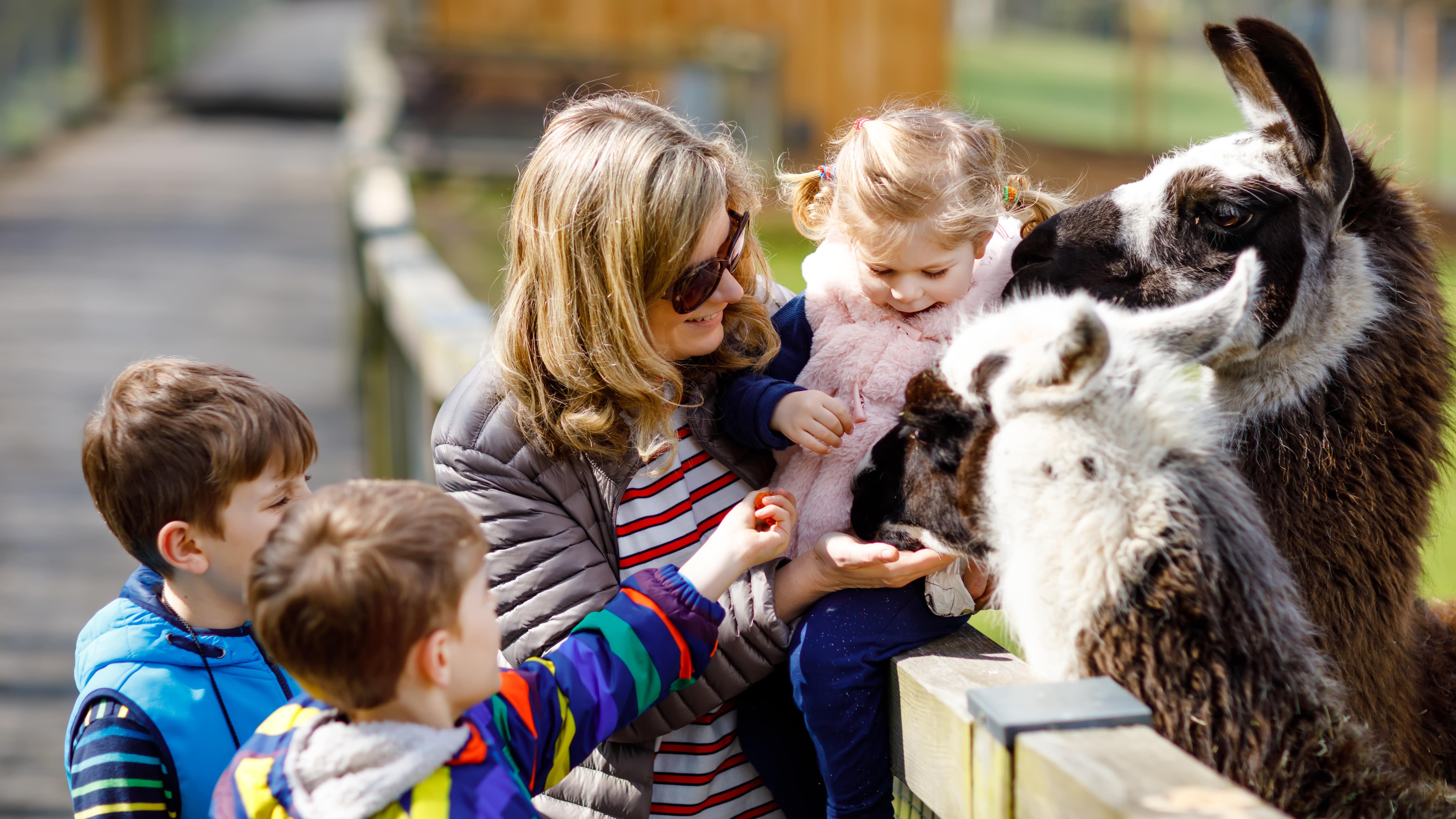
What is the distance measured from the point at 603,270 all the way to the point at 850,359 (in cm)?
51

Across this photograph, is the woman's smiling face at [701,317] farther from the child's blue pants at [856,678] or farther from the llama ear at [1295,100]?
the llama ear at [1295,100]

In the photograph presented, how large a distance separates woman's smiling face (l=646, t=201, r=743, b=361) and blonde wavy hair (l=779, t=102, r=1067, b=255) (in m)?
0.26

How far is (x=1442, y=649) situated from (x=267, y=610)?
239cm

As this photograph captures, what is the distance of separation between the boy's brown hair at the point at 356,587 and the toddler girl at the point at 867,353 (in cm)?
70

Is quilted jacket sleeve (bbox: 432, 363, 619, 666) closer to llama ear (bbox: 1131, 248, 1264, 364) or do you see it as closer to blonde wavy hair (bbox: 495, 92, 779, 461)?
blonde wavy hair (bbox: 495, 92, 779, 461)

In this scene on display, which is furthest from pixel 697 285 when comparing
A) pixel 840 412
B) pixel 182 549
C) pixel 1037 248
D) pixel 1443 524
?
pixel 1443 524

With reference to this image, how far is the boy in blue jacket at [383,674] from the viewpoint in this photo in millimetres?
1638

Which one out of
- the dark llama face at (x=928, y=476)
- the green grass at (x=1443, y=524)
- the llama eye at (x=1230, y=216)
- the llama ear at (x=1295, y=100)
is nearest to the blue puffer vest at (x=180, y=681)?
the dark llama face at (x=928, y=476)

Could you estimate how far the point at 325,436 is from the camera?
334 inches

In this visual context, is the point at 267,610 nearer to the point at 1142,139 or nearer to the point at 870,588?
the point at 870,588

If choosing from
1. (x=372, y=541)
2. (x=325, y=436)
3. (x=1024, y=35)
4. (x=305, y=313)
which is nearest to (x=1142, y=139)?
(x=305, y=313)

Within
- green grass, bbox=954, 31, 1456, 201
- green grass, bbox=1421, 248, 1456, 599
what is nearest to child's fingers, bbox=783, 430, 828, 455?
green grass, bbox=1421, 248, 1456, 599

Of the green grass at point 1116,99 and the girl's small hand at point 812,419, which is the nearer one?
the girl's small hand at point 812,419

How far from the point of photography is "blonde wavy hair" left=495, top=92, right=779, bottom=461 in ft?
7.31
